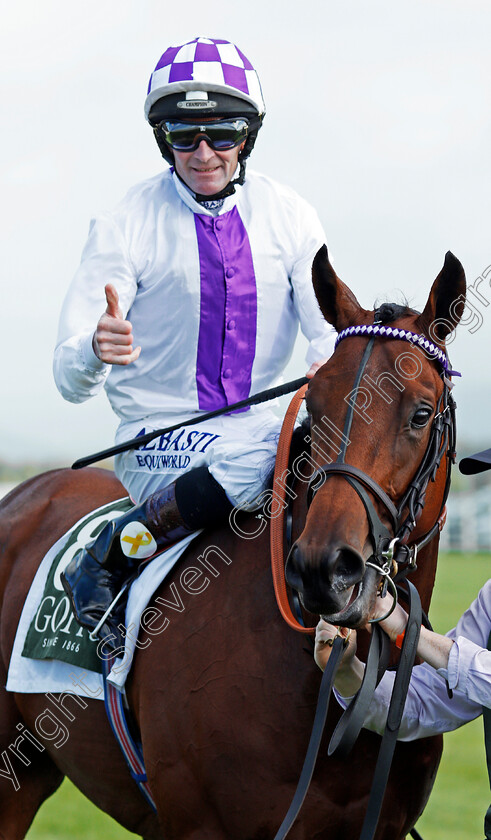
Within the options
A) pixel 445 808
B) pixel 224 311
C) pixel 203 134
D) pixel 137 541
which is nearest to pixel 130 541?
pixel 137 541

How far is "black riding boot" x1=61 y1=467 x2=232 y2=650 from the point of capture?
314cm

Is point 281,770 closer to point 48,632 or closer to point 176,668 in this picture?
point 176,668

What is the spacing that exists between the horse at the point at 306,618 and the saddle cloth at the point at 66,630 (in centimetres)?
5

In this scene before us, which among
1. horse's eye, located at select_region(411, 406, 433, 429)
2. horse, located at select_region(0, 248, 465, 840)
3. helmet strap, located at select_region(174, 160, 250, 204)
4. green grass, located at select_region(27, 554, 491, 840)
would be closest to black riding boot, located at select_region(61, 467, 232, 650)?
horse, located at select_region(0, 248, 465, 840)

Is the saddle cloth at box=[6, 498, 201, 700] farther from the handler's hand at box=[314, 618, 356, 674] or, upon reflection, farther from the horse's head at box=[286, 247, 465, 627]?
the horse's head at box=[286, 247, 465, 627]

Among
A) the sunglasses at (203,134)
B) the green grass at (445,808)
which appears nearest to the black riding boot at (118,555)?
the sunglasses at (203,134)

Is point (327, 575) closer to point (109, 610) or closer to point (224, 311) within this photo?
point (109, 610)

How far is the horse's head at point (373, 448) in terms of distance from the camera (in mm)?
2338

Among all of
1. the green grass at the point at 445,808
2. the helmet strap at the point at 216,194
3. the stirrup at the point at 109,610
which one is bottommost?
the green grass at the point at 445,808

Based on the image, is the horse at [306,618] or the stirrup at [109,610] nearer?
the horse at [306,618]

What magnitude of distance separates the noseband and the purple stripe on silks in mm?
777

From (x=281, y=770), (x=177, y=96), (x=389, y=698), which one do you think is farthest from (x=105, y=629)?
(x=177, y=96)

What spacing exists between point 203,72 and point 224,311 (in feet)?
2.77

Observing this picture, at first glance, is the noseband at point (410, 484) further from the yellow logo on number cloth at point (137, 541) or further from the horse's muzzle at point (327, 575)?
the yellow logo on number cloth at point (137, 541)
